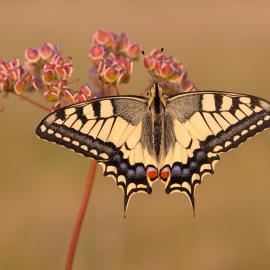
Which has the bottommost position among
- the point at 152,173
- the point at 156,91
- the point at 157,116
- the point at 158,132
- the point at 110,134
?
the point at 152,173

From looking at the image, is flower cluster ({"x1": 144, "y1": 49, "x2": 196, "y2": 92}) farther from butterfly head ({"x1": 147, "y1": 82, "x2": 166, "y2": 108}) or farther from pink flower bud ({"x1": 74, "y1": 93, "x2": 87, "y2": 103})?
pink flower bud ({"x1": 74, "y1": 93, "x2": 87, "y2": 103})

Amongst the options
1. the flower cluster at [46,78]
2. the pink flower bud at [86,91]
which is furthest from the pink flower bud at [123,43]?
the pink flower bud at [86,91]

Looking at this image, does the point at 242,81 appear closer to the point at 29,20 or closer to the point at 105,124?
the point at 105,124

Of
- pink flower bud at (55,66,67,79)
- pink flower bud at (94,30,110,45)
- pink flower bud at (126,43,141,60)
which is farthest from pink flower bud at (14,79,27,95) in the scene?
pink flower bud at (126,43,141,60)

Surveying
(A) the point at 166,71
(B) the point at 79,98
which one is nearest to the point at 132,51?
(A) the point at 166,71

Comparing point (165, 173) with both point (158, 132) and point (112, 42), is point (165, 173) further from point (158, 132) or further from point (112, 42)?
point (112, 42)

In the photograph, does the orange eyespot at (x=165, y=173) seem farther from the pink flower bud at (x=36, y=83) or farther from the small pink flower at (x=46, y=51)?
the small pink flower at (x=46, y=51)

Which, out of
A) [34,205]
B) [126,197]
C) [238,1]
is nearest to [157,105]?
[126,197]

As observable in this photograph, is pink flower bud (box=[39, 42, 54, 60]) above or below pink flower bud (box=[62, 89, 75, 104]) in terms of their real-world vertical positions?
above
